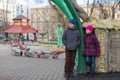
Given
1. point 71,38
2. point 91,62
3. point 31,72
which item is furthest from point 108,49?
point 31,72

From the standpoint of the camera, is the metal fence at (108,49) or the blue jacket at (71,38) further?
the metal fence at (108,49)

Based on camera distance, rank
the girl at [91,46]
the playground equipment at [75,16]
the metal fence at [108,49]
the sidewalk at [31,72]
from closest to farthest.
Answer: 1. the girl at [91,46]
2. the playground equipment at [75,16]
3. the metal fence at [108,49]
4. the sidewalk at [31,72]

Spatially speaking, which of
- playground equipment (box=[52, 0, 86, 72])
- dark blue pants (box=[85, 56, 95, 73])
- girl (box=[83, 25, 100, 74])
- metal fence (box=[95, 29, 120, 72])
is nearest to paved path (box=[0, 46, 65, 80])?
playground equipment (box=[52, 0, 86, 72])

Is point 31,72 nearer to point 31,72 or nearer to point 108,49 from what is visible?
point 31,72

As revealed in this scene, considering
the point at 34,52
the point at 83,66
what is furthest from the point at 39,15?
the point at 83,66

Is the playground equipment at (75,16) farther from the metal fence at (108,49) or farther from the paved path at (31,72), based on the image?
the paved path at (31,72)

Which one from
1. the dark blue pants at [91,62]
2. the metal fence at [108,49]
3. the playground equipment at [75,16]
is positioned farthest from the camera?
the metal fence at [108,49]

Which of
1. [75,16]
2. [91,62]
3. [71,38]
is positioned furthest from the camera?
[75,16]

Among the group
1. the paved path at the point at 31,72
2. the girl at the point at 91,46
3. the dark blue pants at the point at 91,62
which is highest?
the girl at the point at 91,46

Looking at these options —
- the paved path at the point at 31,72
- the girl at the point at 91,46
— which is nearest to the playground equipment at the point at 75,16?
the girl at the point at 91,46

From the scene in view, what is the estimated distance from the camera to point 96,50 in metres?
9.50

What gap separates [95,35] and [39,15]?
78033 millimetres

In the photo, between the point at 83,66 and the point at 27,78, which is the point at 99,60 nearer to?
the point at 83,66

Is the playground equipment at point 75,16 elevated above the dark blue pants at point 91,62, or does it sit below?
above
